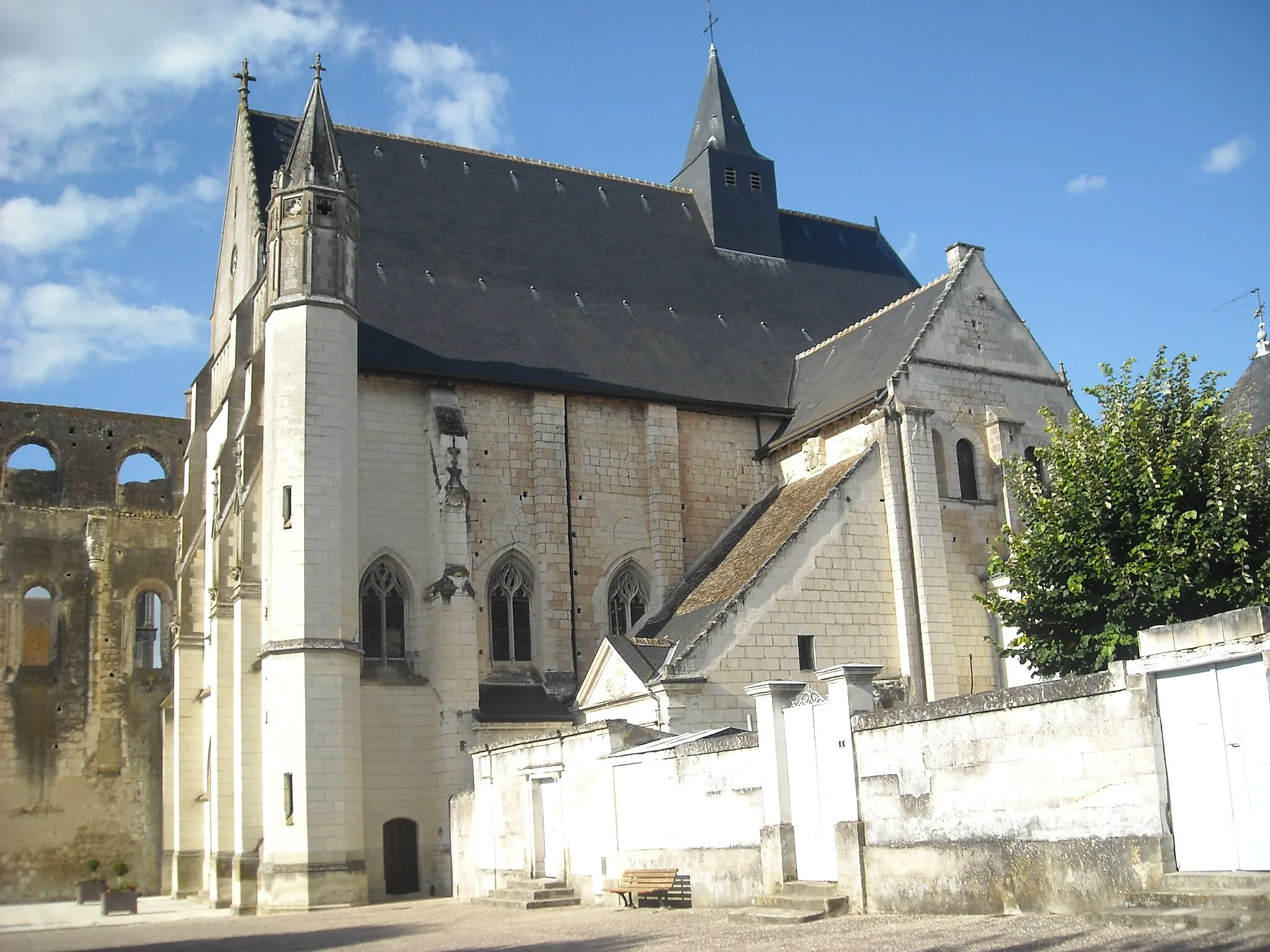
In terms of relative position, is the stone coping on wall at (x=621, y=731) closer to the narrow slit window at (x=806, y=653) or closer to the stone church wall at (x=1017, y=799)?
the stone church wall at (x=1017, y=799)

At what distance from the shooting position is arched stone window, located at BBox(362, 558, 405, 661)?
67.9 ft

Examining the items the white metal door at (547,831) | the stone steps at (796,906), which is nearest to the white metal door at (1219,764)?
the stone steps at (796,906)

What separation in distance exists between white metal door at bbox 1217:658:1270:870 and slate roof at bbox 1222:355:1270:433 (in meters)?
17.3

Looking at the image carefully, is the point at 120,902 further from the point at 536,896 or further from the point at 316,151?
the point at 316,151

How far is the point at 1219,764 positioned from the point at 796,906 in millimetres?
4128

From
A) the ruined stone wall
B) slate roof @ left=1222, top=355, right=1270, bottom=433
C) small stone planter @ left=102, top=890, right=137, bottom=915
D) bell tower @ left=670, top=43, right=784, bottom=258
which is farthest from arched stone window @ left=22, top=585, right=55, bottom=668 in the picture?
slate roof @ left=1222, top=355, right=1270, bottom=433

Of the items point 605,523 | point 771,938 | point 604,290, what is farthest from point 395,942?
point 604,290

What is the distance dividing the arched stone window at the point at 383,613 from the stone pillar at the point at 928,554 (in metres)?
8.35

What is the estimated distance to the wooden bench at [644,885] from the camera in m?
13.3

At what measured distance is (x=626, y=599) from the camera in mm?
22703

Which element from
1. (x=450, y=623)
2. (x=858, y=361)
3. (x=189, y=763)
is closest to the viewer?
(x=450, y=623)

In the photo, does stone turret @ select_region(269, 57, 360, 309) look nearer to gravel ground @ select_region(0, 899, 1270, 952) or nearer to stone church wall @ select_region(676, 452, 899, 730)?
stone church wall @ select_region(676, 452, 899, 730)

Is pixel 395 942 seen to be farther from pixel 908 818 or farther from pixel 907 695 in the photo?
pixel 907 695

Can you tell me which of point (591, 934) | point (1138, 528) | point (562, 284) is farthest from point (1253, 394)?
point (591, 934)
